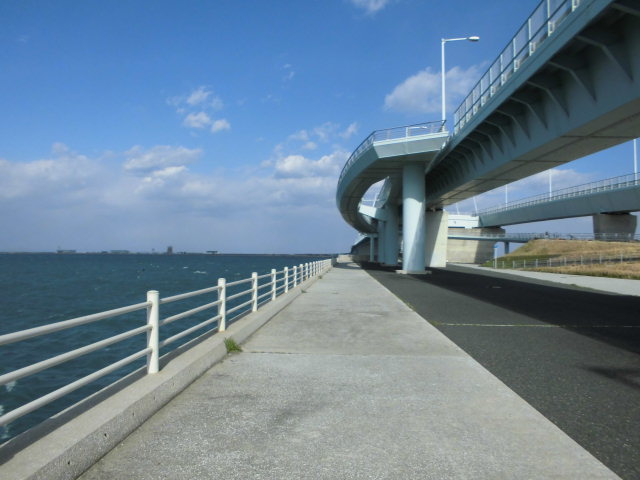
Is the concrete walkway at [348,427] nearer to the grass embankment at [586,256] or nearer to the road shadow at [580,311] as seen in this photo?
the road shadow at [580,311]

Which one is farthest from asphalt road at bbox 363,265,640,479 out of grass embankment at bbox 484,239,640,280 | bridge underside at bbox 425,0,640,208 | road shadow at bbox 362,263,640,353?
grass embankment at bbox 484,239,640,280

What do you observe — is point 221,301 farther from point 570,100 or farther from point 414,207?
point 414,207

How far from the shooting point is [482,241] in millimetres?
97812

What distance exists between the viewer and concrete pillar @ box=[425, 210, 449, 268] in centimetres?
5122

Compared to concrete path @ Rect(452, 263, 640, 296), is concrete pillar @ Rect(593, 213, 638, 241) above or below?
above

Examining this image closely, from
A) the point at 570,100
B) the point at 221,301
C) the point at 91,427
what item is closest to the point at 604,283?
the point at 570,100

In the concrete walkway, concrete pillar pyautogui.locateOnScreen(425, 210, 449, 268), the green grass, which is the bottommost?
the concrete walkway

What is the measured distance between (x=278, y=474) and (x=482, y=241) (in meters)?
101

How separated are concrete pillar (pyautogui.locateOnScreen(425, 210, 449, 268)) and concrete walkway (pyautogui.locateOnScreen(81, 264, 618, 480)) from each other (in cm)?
4516

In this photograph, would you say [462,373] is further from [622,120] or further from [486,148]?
[486,148]

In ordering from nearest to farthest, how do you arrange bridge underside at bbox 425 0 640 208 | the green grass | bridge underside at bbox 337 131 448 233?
Result: the green grass → bridge underside at bbox 425 0 640 208 → bridge underside at bbox 337 131 448 233

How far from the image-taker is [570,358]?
290 inches

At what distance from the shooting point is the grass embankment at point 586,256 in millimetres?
34719

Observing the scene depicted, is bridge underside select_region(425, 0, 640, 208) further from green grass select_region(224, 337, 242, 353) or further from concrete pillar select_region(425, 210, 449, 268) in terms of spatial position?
concrete pillar select_region(425, 210, 449, 268)
